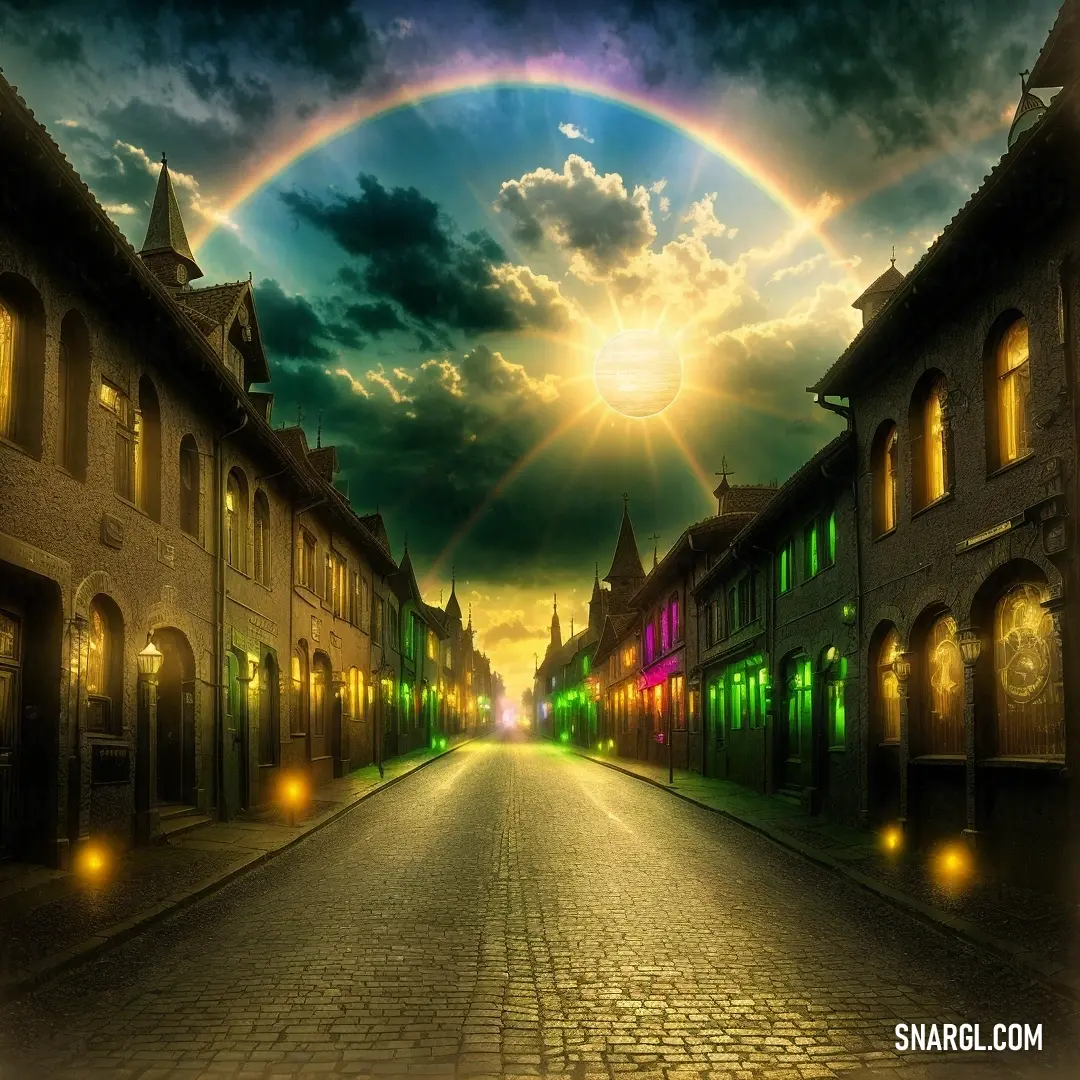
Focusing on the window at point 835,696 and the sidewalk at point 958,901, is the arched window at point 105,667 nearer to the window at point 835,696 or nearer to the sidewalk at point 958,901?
the sidewalk at point 958,901

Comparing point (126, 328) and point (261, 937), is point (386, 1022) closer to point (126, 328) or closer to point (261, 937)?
point (261, 937)

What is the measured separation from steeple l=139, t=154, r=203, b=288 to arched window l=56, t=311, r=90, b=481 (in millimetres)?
11288

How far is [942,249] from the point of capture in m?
11.8

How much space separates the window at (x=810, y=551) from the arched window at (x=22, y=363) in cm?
1334

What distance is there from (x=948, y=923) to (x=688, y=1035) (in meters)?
3.93

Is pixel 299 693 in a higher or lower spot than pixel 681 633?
lower

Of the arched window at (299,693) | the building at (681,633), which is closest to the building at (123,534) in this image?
the arched window at (299,693)

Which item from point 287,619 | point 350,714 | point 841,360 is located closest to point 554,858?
point 841,360

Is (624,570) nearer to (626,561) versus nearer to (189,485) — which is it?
(626,561)

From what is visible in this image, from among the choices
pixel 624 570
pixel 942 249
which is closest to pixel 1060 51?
pixel 942 249

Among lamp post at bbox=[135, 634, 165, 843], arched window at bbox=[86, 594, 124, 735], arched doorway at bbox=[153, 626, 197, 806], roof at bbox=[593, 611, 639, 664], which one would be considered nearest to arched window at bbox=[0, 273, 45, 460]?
arched window at bbox=[86, 594, 124, 735]

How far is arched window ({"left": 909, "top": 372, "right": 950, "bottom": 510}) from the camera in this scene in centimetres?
1390

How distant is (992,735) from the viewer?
39.9ft

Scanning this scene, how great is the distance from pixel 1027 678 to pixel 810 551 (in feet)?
29.7
